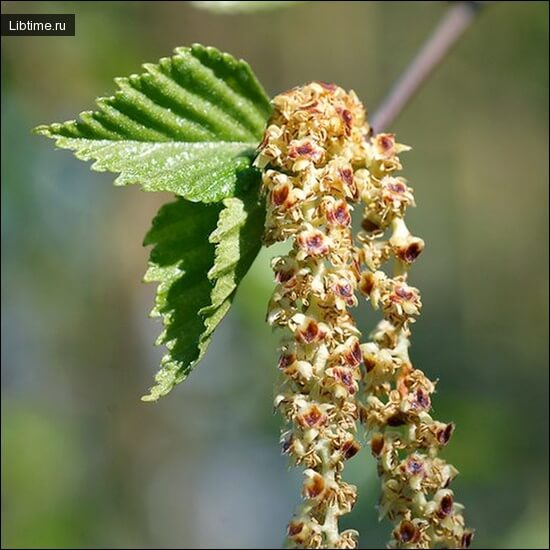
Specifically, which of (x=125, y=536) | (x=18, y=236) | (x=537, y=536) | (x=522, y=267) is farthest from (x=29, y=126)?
(x=522, y=267)

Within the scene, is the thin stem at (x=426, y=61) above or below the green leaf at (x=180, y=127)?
above

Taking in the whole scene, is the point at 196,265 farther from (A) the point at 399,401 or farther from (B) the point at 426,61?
(B) the point at 426,61

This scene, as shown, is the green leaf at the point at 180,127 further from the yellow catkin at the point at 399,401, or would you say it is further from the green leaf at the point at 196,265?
the yellow catkin at the point at 399,401

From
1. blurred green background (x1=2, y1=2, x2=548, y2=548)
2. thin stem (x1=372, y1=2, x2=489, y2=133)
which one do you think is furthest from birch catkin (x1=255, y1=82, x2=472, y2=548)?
blurred green background (x1=2, y1=2, x2=548, y2=548)

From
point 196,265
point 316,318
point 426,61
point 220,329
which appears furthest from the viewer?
point 220,329

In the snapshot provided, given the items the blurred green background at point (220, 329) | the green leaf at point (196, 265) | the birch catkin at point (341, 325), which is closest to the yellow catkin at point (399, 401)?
the birch catkin at point (341, 325)

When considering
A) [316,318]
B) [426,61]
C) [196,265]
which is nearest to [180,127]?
[196,265]
